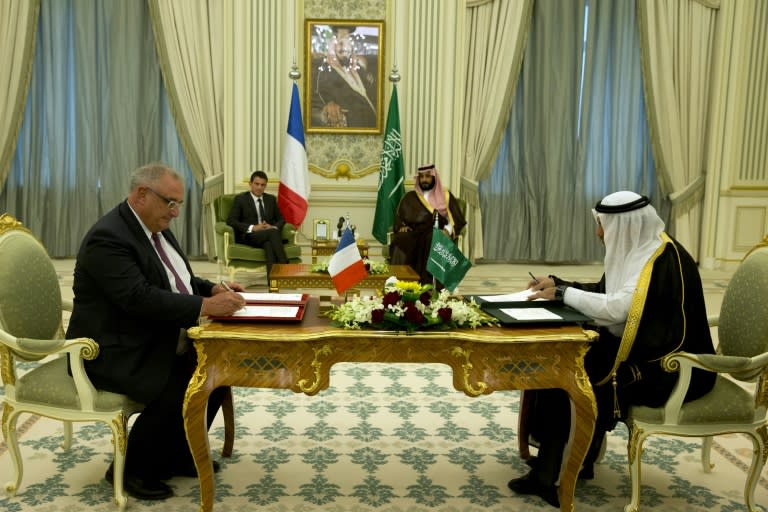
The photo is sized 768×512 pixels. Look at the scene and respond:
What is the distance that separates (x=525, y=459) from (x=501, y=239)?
5.87m

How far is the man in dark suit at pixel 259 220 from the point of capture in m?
6.90

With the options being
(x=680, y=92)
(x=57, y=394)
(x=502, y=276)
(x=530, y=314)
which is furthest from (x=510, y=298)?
(x=680, y=92)

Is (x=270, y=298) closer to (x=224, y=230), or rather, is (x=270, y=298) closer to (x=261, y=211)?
(x=224, y=230)

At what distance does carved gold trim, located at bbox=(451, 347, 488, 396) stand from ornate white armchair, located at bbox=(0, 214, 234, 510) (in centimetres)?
127

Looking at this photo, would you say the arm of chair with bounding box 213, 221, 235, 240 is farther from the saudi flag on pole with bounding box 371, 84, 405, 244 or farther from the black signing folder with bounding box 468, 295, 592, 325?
the black signing folder with bounding box 468, 295, 592, 325

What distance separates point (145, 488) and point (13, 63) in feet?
22.8

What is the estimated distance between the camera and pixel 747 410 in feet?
8.70

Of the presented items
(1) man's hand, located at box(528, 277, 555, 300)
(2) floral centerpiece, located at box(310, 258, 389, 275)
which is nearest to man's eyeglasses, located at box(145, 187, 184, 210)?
(1) man's hand, located at box(528, 277, 555, 300)

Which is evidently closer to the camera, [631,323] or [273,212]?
[631,323]

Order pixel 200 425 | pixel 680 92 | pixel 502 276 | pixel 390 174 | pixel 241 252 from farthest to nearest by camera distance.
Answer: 1. pixel 680 92
2. pixel 502 276
3. pixel 390 174
4. pixel 241 252
5. pixel 200 425

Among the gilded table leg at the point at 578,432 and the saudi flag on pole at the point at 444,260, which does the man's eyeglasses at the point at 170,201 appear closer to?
the saudi flag on pole at the point at 444,260

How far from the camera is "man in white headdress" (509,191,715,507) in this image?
104 inches

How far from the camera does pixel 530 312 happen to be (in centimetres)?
276

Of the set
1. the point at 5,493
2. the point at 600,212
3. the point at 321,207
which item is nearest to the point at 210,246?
the point at 321,207
